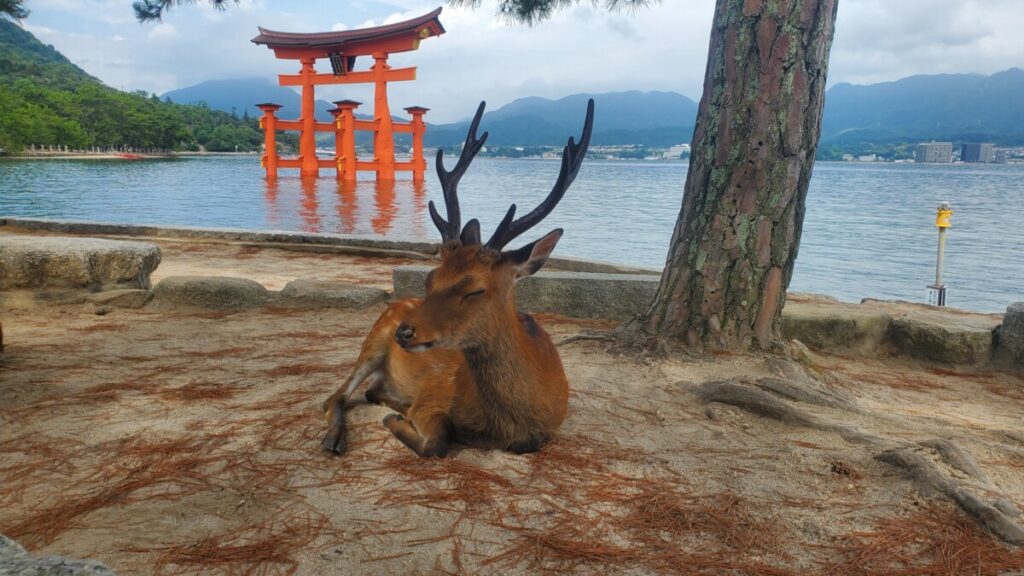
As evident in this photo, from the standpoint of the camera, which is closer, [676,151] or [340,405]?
[340,405]

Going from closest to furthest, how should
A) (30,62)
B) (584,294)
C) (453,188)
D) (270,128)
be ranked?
1. (453,188)
2. (584,294)
3. (270,128)
4. (30,62)

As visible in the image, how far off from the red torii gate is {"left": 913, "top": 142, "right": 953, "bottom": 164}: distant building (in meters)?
79.1

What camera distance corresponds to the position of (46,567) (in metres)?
1.10

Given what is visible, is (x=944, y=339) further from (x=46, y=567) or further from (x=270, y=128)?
(x=270, y=128)

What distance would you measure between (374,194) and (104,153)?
2379 inches

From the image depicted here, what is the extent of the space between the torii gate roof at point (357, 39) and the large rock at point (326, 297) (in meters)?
26.1

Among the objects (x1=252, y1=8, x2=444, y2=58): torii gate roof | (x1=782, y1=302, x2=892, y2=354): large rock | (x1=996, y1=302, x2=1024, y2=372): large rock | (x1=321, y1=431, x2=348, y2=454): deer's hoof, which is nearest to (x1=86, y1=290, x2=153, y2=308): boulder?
(x1=321, y1=431, x2=348, y2=454): deer's hoof

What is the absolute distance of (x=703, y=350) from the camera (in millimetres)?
4426

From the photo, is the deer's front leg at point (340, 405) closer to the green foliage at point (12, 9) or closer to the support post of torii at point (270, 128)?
the green foliage at point (12, 9)

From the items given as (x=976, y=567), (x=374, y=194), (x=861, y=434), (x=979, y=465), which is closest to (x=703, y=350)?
(x=861, y=434)

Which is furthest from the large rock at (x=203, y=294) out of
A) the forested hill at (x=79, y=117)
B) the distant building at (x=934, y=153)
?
the distant building at (x=934, y=153)

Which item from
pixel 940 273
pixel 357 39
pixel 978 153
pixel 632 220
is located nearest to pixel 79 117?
pixel 357 39

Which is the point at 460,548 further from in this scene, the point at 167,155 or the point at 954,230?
the point at 167,155

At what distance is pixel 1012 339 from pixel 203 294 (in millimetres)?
6460
